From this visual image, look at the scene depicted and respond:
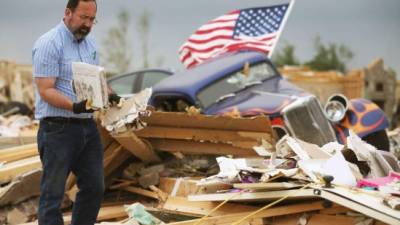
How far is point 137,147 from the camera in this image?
19.6 ft

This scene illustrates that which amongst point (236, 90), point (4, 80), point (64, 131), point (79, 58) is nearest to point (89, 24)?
point (79, 58)

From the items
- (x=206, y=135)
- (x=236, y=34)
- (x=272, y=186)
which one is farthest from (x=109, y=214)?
(x=236, y=34)

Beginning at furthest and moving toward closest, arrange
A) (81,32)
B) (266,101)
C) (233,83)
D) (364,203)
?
(233,83) → (266,101) → (81,32) → (364,203)

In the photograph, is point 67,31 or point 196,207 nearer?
point 67,31

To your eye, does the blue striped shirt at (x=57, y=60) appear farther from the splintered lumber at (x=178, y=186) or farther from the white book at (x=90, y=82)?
the splintered lumber at (x=178, y=186)

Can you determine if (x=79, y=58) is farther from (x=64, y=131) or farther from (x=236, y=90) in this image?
(x=236, y=90)

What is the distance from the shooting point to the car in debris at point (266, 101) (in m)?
7.12

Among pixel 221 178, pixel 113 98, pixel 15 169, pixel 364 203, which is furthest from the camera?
pixel 15 169

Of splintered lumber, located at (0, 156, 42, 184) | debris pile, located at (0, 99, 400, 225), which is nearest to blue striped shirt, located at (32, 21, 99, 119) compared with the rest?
debris pile, located at (0, 99, 400, 225)

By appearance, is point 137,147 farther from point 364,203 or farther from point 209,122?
point 364,203

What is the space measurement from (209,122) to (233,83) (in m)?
2.32

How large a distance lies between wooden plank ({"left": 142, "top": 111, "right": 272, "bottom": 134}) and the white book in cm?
174

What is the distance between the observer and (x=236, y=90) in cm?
822

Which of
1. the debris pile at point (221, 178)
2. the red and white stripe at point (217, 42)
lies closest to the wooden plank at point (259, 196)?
the debris pile at point (221, 178)
